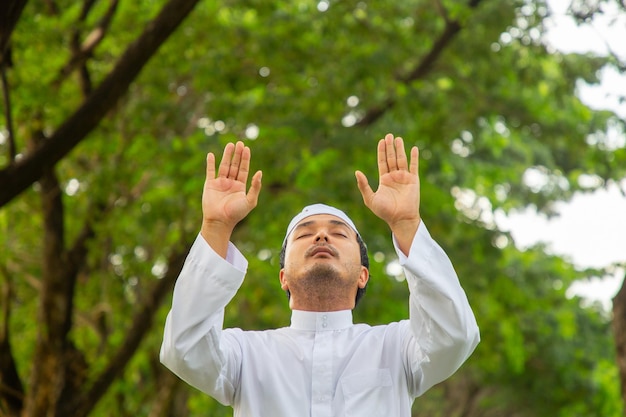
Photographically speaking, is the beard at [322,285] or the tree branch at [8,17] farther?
the tree branch at [8,17]

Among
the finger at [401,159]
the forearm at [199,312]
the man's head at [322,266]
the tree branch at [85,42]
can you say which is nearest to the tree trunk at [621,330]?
the man's head at [322,266]

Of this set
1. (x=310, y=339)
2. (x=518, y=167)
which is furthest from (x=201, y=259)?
(x=518, y=167)

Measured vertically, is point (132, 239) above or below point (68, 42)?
below

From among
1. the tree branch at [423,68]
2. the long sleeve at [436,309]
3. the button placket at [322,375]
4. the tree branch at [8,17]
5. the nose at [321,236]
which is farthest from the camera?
the tree branch at [423,68]

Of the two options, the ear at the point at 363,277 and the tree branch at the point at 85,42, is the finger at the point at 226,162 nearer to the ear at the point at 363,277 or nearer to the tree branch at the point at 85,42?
the ear at the point at 363,277

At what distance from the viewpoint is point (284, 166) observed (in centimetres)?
1019

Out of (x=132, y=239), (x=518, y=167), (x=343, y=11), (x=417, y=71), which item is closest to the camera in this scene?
(x=343, y=11)

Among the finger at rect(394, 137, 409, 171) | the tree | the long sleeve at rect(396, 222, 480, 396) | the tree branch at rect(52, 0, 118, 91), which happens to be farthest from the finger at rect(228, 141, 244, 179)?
the tree branch at rect(52, 0, 118, 91)

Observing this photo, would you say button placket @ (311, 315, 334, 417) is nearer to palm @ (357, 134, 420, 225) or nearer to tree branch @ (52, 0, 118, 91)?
palm @ (357, 134, 420, 225)

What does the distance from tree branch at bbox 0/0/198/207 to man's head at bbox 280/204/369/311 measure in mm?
3338

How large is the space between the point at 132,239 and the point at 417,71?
12.6 feet

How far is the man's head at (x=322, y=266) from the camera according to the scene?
386cm

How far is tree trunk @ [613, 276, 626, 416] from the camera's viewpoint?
22.7ft

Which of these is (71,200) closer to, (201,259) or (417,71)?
(417,71)
